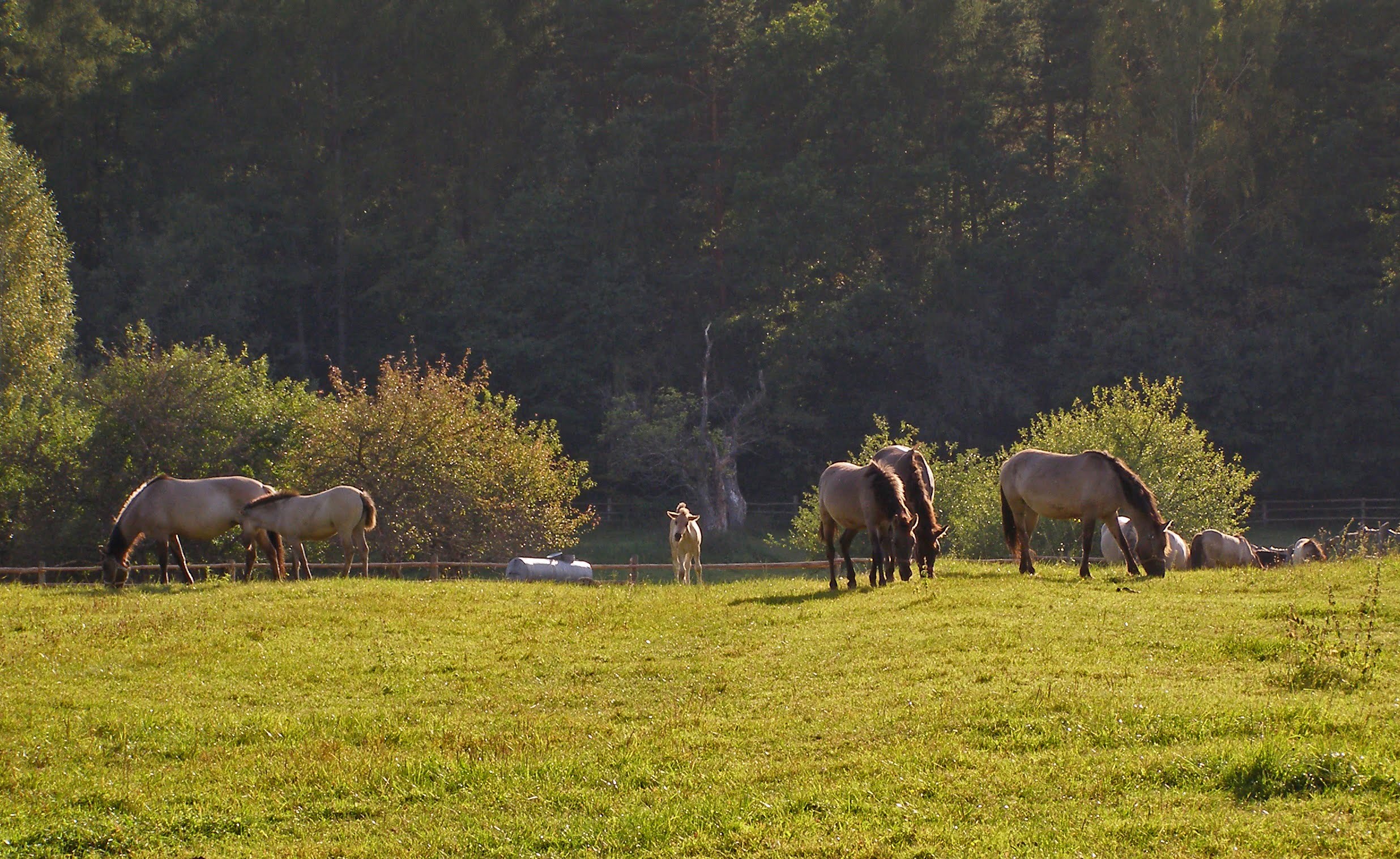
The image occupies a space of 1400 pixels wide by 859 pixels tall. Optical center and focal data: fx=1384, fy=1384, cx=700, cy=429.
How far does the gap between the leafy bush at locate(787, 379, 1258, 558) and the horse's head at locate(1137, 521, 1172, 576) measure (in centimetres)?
1461

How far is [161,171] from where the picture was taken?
64875 mm

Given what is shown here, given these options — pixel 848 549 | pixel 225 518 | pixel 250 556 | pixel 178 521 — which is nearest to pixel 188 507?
pixel 178 521

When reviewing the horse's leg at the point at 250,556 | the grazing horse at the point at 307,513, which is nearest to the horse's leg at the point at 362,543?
the grazing horse at the point at 307,513

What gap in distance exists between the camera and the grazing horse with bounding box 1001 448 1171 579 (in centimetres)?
1966

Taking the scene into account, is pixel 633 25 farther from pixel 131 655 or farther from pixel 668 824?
pixel 668 824

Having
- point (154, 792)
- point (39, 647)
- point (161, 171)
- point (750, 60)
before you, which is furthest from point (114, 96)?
point (154, 792)

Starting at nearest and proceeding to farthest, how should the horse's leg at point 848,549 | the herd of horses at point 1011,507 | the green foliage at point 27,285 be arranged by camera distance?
the herd of horses at point 1011,507
the horse's leg at point 848,549
the green foliage at point 27,285

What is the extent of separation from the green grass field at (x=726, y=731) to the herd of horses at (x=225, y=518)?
5177 millimetres

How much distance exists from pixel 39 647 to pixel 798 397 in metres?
45.4

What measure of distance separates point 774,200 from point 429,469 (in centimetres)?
2885

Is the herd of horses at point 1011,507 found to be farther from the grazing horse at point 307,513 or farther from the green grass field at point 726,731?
the grazing horse at point 307,513

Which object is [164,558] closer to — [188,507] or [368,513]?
[188,507]

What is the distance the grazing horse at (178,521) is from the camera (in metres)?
22.3

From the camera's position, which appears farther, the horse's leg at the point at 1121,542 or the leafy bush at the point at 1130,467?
the leafy bush at the point at 1130,467
